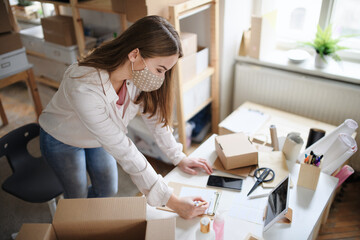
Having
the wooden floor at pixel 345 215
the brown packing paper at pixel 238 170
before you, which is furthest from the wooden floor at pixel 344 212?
the brown packing paper at pixel 238 170

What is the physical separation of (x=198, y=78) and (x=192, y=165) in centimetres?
87

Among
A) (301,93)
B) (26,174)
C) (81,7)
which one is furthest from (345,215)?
(81,7)

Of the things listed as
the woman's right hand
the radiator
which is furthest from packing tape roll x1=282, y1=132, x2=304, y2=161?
the radiator

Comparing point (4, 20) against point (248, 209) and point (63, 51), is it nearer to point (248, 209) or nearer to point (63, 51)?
point (63, 51)

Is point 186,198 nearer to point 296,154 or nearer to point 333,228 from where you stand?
point 296,154

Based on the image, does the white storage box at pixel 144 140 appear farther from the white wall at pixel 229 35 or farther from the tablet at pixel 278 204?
the tablet at pixel 278 204

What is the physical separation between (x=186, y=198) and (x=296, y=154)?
60 centimetres

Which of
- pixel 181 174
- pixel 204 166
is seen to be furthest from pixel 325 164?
pixel 181 174

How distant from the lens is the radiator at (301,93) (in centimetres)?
203

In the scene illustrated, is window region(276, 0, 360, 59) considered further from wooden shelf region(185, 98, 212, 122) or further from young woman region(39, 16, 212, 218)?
young woman region(39, 16, 212, 218)

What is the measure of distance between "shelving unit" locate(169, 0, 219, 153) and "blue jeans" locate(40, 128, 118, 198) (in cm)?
66

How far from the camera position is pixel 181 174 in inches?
56.2

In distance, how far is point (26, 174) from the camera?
176 centimetres

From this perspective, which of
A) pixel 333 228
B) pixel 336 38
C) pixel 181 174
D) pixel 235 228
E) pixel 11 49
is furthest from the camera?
pixel 11 49
